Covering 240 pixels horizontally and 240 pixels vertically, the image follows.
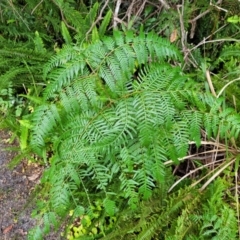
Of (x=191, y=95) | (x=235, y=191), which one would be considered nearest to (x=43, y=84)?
(x=191, y=95)

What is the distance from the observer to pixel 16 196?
9.23ft

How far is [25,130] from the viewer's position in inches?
98.2

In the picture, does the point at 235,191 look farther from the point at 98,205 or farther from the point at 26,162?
the point at 26,162

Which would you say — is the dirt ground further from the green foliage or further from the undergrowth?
the green foliage

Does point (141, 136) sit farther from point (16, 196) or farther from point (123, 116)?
point (16, 196)

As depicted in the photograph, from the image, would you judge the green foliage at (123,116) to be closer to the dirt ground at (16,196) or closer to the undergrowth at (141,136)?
the undergrowth at (141,136)

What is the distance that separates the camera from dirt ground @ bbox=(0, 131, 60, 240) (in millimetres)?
2703

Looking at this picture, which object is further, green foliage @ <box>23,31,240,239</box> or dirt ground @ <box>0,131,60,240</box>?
dirt ground @ <box>0,131,60,240</box>

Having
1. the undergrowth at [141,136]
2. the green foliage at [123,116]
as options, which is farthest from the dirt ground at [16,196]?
the green foliage at [123,116]

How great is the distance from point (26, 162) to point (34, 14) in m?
1.21

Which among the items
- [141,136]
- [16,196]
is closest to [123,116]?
[141,136]

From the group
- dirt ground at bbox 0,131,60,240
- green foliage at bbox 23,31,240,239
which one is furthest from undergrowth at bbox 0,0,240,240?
dirt ground at bbox 0,131,60,240

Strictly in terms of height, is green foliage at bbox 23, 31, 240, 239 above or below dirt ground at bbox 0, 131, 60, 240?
above

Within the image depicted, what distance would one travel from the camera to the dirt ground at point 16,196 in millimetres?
2703
